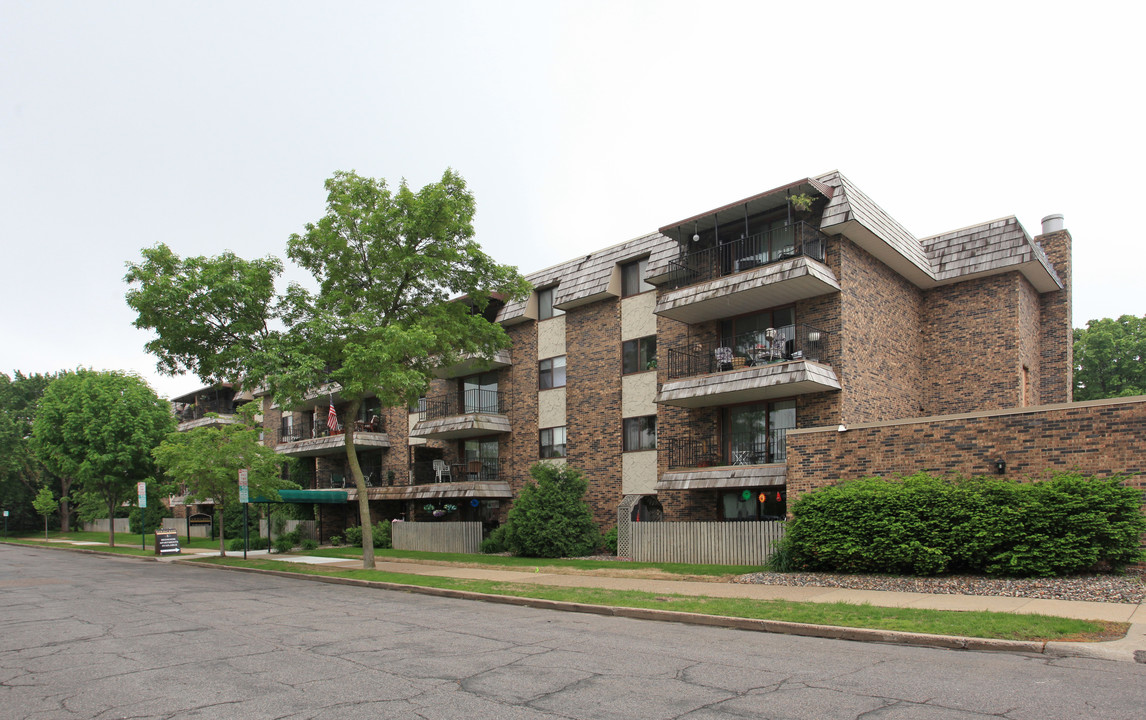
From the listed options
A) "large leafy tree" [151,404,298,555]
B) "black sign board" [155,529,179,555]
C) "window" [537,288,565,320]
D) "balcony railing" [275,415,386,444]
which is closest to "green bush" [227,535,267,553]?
"black sign board" [155,529,179,555]

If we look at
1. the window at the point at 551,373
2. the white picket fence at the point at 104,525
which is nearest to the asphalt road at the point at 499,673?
the window at the point at 551,373

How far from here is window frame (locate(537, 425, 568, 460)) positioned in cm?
2781

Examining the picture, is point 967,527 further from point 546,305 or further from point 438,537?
point 438,537

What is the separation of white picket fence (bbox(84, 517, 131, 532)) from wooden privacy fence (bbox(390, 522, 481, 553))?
4095 cm

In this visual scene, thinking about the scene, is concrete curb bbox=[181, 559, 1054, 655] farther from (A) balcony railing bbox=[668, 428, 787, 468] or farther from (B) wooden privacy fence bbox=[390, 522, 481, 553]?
(B) wooden privacy fence bbox=[390, 522, 481, 553]

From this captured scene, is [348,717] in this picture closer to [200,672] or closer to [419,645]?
[200,672]

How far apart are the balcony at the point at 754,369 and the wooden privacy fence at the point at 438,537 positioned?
31.2 ft

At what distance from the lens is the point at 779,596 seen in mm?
13188

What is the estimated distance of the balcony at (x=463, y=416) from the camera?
1143 inches

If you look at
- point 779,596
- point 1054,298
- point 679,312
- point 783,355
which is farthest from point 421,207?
point 1054,298

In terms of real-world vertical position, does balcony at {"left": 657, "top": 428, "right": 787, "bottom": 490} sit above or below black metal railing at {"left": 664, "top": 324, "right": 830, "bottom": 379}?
below

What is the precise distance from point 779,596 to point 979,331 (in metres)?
13.2

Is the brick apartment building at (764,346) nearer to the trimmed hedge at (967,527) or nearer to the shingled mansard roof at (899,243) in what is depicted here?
the shingled mansard roof at (899,243)

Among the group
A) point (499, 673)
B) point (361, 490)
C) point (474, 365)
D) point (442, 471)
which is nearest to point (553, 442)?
point (474, 365)
